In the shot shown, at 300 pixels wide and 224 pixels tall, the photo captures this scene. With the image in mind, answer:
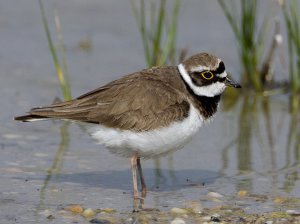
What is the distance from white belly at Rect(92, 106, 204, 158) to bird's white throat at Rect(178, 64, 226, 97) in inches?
10.6

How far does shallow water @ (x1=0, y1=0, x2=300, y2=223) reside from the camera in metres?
7.42

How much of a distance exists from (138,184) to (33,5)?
7598 mm

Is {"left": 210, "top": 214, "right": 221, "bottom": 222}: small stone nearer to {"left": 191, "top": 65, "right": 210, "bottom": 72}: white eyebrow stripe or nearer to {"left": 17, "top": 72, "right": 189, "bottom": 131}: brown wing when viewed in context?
{"left": 17, "top": 72, "right": 189, "bottom": 131}: brown wing

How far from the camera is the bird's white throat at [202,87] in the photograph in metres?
7.67

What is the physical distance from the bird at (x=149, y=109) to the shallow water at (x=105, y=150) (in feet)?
1.15

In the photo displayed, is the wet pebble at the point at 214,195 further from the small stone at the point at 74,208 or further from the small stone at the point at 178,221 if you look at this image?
the small stone at the point at 74,208

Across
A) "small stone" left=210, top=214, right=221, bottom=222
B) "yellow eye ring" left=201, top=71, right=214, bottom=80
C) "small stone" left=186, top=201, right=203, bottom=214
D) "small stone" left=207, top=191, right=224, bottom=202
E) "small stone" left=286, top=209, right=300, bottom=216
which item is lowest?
"small stone" left=210, top=214, right=221, bottom=222

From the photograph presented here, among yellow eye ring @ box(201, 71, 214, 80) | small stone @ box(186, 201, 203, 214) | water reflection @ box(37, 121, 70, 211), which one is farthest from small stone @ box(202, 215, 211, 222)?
yellow eye ring @ box(201, 71, 214, 80)

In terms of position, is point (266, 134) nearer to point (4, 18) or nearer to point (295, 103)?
point (295, 103)

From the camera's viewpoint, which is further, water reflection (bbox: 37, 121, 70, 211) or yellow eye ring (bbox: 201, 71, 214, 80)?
yellow eye ring (bbox: 201, 71, 214, 80)

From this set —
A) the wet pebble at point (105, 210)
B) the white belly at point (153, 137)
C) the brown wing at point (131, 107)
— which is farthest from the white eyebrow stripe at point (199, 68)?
the wet pebble at point (105, 210)

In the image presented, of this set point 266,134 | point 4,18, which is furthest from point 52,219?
point 4,18

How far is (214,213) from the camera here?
22.9 feet

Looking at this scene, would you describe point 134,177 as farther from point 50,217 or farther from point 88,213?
point 50,217
